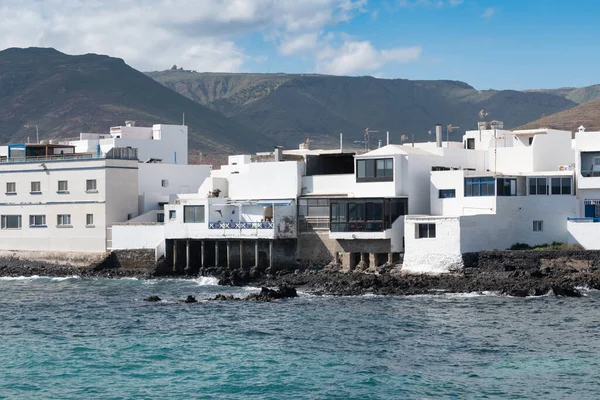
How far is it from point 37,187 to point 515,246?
33.7 meters

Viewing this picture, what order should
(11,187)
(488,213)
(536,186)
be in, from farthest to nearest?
(11,187) < (536,186) < (488,213)

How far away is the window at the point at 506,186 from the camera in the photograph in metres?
56.1

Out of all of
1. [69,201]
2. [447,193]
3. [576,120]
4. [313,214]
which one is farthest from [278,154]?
[576,120]

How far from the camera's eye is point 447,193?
191 feet

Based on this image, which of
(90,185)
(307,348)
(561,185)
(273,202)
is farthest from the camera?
(90,185)

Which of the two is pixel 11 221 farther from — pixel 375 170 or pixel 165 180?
pixel 375 170

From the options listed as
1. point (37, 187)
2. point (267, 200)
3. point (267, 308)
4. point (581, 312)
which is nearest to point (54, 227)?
point (37, 187)

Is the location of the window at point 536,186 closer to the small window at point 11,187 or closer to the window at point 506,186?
the window at point 506,186

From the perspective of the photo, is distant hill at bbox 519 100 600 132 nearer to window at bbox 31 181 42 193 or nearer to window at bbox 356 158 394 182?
window at bbox 356 158 394 182

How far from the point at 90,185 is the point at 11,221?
8209 mm

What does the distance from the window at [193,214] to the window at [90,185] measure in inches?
311

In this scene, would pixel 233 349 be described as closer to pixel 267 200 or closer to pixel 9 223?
pixel 267 200

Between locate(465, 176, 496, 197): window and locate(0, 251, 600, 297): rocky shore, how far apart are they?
4.46 m

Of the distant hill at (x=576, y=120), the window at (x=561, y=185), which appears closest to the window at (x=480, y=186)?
the window at (x=561, y=185)
